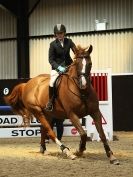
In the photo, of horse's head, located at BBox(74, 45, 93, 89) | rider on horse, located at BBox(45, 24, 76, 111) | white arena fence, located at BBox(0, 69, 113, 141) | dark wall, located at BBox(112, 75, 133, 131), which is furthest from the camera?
dark wall, located at BBox(112, 75, 133, 131)

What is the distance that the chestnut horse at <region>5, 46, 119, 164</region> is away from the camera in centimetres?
899

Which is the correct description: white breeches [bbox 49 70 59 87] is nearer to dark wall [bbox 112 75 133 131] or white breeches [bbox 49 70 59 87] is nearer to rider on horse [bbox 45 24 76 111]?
rider on horse [bbox 45 24 76 111]

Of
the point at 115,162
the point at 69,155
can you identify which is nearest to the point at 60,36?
the point at 69,155

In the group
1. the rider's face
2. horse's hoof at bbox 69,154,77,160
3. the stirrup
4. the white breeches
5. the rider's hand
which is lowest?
horse's hoof at bbox 69,154,77,160

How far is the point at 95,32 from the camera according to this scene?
845 inches

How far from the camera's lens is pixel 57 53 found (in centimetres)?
988

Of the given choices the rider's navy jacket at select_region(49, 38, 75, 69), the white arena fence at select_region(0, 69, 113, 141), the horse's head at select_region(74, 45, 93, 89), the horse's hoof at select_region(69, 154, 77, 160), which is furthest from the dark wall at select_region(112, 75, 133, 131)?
the horse's head at select_region(74, 45, 93, 89)

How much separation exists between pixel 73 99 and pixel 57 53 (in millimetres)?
1048

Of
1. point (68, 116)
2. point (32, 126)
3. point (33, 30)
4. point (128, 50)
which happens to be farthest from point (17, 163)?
point (33, 30)

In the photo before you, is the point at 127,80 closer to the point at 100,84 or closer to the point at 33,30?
the point at 100,84

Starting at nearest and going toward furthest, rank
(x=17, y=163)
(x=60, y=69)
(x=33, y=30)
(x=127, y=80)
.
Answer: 1. (x=17, y=163)
2. (x=60, y=69)
3. (x=127, y=80)
4. (x=33, y=30)

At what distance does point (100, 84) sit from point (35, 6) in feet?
30.2

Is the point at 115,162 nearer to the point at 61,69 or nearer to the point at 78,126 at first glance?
the point at 78,126

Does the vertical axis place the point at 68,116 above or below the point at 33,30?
below
